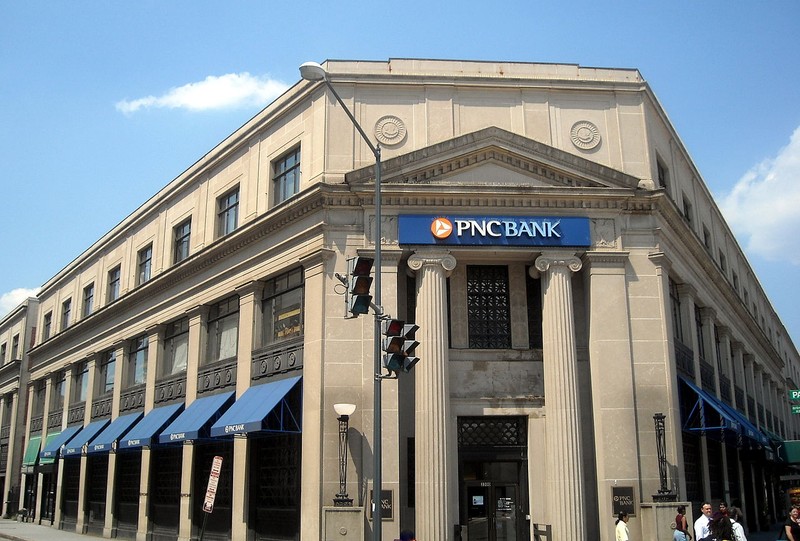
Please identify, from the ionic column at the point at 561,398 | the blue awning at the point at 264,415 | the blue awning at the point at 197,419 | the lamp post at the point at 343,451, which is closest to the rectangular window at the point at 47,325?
the blue awning at the point at 197,419

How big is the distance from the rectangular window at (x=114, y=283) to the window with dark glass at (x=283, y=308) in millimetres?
16407

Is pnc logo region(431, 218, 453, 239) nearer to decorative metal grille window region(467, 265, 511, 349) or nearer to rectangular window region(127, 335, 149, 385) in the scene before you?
decorative metal grille window region(467, 265, 511, 349)

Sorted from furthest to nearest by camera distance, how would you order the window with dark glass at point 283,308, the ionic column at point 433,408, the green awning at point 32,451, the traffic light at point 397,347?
the green awning at point 32,451 < the window with dark glass at point 283,308 < the ionic column at point 433,408 < the traffic light at point 397,347

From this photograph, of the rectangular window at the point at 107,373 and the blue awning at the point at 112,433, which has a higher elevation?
the rectangular window at the point at 107,373

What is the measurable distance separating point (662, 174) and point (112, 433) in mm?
25015

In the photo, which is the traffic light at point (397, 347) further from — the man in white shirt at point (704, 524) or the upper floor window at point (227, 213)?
the upper floor window at point (227, 213)

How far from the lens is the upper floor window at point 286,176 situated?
1043 inches

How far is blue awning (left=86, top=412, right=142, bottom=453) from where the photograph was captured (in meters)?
32.9

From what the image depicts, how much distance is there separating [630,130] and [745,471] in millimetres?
20818

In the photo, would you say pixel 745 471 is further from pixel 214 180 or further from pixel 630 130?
pixel 214 180

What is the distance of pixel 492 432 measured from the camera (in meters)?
23.4

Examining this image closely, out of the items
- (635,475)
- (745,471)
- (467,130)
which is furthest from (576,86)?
(745,471)

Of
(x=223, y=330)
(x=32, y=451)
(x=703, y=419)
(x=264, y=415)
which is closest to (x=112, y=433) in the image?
(x=223, y=330)

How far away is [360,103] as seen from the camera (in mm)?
25141
